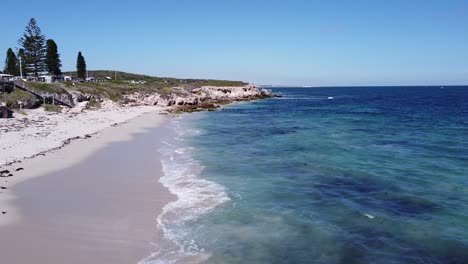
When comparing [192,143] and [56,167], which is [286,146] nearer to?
[192,143]

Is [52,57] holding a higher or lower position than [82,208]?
higher

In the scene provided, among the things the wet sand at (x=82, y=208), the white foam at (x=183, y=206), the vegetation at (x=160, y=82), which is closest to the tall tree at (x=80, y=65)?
the vegetation at (x=160, y=82)

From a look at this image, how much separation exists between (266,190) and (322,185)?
105 inches

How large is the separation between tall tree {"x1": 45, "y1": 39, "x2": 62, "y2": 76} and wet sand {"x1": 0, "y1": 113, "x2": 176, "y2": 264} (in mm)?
60579

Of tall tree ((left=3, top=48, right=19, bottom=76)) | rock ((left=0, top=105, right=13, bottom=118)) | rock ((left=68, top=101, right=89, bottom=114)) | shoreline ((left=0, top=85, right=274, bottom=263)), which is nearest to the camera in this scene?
shoreline ((left=0, top=85, right=274, bottom=263))

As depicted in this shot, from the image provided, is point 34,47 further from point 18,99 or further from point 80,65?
point 18,99

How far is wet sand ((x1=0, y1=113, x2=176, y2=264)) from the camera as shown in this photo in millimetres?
10094

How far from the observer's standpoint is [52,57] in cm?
7656

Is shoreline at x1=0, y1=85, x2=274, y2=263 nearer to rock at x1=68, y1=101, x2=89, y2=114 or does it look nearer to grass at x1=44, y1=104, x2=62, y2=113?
grass at x1=44, y1=104, x2=62, y2=113

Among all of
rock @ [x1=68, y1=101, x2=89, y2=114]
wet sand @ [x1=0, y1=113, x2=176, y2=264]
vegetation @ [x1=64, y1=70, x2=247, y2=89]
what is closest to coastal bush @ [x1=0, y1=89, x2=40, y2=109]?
rock @ [x1=68, y1=101, x2=89, y2=114]

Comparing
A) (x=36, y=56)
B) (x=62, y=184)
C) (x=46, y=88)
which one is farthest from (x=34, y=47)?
(x=62, y=184)

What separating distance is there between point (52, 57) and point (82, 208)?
237ft

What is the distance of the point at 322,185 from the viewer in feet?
56.1

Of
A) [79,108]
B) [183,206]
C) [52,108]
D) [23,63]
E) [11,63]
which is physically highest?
[23,63]
